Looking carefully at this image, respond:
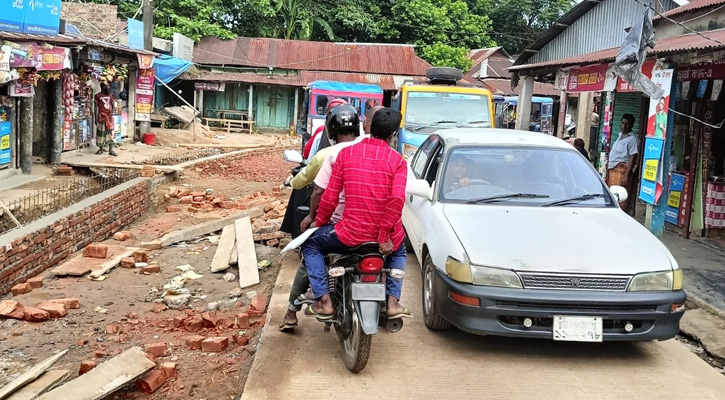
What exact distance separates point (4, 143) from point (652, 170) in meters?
10.7

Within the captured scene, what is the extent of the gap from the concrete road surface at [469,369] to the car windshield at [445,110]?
25.1 ft

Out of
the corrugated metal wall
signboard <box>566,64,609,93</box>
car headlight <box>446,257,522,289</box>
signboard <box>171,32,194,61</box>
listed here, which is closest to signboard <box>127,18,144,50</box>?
signboard <box>171,32,194,61</box>

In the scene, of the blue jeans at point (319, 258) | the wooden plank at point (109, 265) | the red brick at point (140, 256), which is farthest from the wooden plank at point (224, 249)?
the blue jeans at point (319, 258)

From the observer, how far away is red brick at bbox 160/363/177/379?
4.61 m

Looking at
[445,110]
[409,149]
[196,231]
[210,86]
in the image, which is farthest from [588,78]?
[210,86]

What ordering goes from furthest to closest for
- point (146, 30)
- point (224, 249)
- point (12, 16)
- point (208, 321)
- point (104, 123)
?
point (146, 30) < point (104, 123) < point (12, 16) < point (224, 249) < point (208, 321)

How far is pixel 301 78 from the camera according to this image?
97.8ft

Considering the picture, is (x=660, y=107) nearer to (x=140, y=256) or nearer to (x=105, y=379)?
(x=140, y=256)

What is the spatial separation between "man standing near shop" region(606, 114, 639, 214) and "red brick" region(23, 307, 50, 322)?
7.70 m

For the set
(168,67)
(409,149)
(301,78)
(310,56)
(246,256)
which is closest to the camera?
(246,256)

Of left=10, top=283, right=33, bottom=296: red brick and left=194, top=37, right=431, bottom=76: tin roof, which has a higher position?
left=194, top=37, right=431, bottom=76: tin roof

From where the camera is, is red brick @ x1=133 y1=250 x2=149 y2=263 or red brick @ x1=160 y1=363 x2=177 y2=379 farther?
red brick @ x1=133 y1=250 x2=149 y2=263

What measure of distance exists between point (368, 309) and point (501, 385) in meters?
1.01

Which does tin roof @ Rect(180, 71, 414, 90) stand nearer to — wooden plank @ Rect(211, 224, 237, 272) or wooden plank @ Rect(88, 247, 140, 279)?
wooden plank @ Rect(211, 224, 237, 272)
